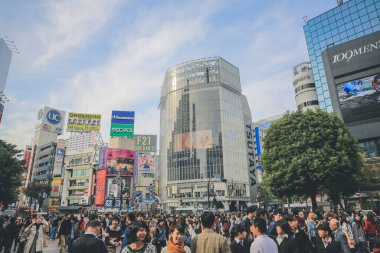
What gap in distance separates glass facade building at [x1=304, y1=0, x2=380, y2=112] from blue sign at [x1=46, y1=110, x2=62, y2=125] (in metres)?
75.2

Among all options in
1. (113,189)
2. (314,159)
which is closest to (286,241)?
(314,159)

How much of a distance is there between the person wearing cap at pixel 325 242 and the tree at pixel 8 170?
3402cm

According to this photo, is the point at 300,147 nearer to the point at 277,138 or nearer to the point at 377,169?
the point at 277,138

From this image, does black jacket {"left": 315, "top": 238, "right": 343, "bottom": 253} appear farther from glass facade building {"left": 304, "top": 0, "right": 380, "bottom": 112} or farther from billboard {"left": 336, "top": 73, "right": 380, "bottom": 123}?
glass facade building {"left": 304, "top": 0, "right": 380, "bottom": 112}

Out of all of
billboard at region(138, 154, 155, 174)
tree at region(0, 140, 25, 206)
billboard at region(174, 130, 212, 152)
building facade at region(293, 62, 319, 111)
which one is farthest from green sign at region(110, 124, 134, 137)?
building facade at region(293, 62, 319, 111)

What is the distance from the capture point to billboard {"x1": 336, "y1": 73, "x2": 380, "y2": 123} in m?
31.1

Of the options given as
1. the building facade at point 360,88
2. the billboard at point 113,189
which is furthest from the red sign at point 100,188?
the building facade at point 360,88

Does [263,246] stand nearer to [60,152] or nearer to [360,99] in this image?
[360,99]

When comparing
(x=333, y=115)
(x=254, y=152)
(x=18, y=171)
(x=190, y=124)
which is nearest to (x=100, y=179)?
(x=190, y=124)

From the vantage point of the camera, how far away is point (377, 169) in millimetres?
28797

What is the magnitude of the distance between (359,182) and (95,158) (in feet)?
193

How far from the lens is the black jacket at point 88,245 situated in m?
4.03

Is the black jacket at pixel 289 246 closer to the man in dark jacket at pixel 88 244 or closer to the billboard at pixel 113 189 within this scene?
the man in dark jacket at pixel 88 244

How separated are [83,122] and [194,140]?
102 ft
